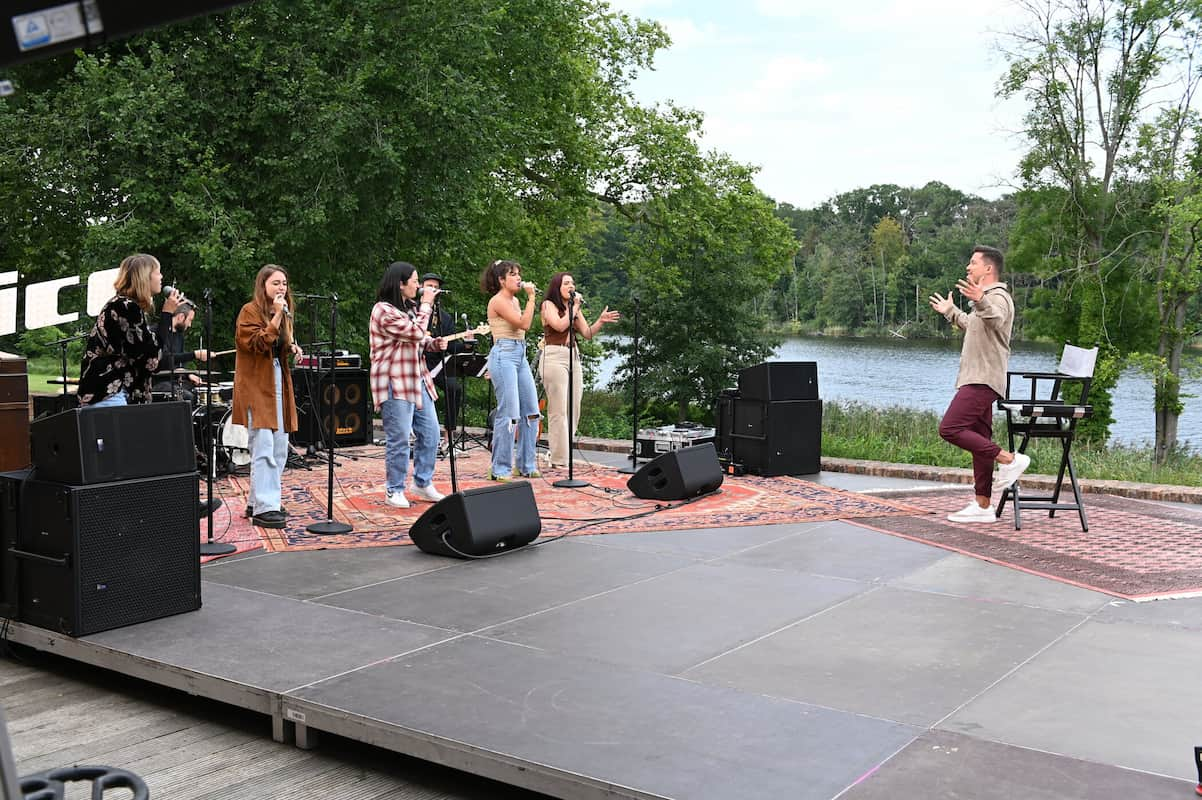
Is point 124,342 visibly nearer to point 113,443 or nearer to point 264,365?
point 264,365

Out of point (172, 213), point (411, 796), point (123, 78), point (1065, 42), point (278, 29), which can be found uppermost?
point (1065, 42)

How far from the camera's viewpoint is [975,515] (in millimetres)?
7211

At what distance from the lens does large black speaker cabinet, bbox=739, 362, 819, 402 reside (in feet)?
30.5

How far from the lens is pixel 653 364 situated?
20.9 m

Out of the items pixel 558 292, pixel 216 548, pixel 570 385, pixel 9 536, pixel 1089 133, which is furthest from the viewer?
pixel 1089 133

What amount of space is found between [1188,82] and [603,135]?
40.5ft

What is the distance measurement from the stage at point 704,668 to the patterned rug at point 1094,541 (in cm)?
32

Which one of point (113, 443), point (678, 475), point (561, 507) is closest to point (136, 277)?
point (113, 443)

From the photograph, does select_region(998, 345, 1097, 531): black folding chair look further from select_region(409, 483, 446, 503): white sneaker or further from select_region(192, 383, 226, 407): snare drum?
select_region(192, 383, 226, 407): snare drum

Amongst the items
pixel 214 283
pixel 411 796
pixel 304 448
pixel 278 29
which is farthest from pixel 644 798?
pixel 278 29

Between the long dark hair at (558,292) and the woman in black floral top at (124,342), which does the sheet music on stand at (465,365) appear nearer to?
the long dark hair at (558,292)

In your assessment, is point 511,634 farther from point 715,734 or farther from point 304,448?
point 304,448

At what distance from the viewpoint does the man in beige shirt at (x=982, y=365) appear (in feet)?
22.4

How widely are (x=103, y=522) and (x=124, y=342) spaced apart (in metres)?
1.48
